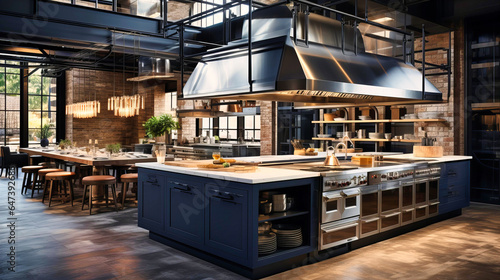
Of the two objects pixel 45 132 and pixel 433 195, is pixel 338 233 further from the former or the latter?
pixel 45 132

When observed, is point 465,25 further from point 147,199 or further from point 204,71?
point 147,199

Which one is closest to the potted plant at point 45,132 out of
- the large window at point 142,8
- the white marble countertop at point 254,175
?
the large window at point 142,8

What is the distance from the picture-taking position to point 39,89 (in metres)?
13.9

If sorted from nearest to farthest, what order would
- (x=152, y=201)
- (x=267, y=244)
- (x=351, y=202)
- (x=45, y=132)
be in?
(x=267, y=244)
(x=351, y=202)
(x=152, y=201)
(x=45, y=132)

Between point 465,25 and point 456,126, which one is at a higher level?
point 465,25

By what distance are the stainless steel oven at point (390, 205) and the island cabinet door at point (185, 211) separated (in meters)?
2.20

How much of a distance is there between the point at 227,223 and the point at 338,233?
1274mm

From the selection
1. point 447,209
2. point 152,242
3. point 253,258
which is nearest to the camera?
point 253,258

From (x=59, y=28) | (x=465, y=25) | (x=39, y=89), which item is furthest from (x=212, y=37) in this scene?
(x=39, y=89)

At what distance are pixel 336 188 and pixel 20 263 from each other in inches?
129

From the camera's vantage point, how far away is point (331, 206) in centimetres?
422

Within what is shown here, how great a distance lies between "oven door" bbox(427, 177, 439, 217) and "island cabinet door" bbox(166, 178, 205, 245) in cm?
342

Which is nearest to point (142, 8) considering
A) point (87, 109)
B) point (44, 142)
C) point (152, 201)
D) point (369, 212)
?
point (87, 109)

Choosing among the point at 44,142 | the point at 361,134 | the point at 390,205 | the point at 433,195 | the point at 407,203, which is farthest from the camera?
the point at 44,142
